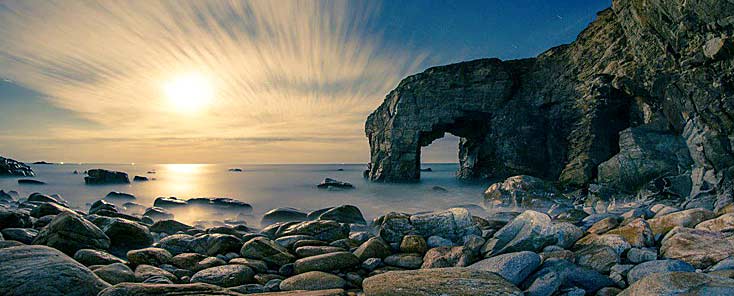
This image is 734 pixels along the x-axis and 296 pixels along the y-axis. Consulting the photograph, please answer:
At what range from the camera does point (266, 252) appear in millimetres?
6125

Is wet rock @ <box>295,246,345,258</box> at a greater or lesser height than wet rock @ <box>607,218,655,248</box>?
lesser

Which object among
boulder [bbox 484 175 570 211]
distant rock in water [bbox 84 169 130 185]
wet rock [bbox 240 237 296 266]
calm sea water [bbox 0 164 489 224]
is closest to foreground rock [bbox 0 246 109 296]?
wet rock [bbox 240 237 296 266]

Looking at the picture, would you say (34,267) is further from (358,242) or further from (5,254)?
(358,242)

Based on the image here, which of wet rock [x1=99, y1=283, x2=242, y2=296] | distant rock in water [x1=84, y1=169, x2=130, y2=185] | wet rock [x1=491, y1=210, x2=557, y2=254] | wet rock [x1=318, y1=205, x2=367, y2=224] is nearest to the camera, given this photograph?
wet rock [x1=99, y1=283, x2=242, y2=296]

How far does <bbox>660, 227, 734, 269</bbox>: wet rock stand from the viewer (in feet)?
14.3

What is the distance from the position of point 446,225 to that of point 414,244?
0.97 m

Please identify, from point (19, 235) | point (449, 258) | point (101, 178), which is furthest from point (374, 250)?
point (101, 178)

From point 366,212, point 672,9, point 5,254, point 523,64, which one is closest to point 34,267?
point 5,254

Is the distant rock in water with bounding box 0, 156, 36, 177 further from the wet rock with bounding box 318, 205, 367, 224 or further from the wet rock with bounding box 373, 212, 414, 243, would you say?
the wet rock with bounding box 373, 212, 414, 243

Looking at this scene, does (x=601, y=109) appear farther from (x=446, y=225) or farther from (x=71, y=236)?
(x=71, y=236)

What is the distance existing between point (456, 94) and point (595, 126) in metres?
14.7

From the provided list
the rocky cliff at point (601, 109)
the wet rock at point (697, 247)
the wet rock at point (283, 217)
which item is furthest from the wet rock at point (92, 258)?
the rocky cliff at point (601, 109)

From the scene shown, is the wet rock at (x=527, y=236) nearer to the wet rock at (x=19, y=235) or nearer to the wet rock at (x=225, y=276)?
the wet rock at (x=225, y=276)

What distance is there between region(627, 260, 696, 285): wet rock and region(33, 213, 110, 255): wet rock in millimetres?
8708
